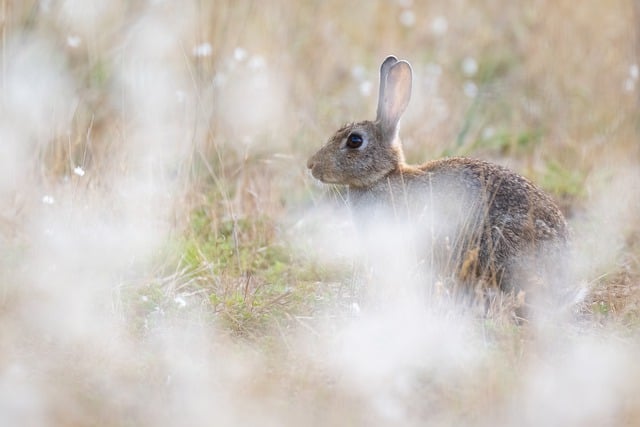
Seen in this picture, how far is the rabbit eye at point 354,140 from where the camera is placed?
17.7 ft

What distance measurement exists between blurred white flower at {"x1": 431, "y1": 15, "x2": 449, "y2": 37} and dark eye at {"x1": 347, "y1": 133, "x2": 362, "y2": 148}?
12.8 feet

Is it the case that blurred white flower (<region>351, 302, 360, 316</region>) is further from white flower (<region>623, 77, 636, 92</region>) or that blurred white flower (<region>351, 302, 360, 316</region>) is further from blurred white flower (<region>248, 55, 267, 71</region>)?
white flower (<region>623, 77, 636, 92</region>)

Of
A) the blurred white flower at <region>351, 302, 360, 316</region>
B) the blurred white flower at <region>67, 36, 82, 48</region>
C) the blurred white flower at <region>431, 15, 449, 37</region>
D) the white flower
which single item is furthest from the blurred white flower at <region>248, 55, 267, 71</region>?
the blurred white flower at <region>351, 302, 360, 316</region>

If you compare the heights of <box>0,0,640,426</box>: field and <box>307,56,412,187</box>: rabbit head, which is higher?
<box>307,56,412,187</box>: rabbit head

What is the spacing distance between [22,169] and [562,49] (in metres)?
4.45

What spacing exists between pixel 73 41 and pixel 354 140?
2200mm

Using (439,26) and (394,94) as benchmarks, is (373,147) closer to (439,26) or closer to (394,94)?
(394,94)

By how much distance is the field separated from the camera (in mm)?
3891

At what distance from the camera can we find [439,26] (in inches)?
359

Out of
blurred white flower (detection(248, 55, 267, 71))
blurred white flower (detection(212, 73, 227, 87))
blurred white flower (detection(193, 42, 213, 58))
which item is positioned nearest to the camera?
blurred white flower (detection(193, 42, 213, 58))

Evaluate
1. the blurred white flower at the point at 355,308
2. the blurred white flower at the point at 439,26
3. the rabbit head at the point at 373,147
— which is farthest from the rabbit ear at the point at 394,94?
the blurred white flower at the point at 439,26

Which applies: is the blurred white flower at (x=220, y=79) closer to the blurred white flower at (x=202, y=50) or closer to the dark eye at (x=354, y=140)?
the blurred white flower at (x=202, y=50)

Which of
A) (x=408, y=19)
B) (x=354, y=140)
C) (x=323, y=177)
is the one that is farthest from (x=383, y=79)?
(x=408, y=19)

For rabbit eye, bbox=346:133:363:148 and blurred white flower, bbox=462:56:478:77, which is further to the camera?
blurred white flower, bbox=462:56:478:77
